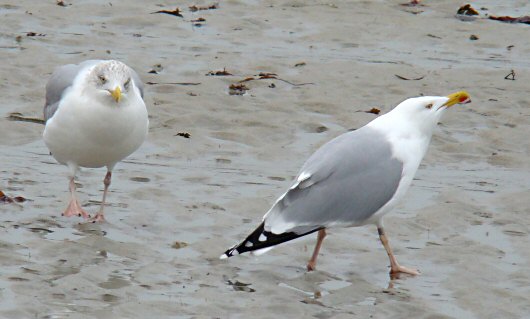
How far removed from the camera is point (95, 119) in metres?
7.48

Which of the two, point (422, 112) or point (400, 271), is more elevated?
point (422, 112)

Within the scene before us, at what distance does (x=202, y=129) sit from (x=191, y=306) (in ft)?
12.2

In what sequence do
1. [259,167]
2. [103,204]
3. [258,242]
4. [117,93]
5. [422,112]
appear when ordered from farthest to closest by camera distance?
1. [259,167]
2. [103,204]
3. [117,93]
4. [422,112]
5. [258,242]

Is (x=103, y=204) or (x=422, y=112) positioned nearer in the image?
(x=422, y=112)

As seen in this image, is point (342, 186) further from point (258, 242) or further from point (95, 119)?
point (95, 119)

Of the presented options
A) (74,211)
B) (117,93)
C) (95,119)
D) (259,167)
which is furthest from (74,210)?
(259,167)

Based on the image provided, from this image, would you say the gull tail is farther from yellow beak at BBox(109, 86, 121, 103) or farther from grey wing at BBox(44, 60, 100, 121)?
grey wing at BBox(44, 60, 100, 121)

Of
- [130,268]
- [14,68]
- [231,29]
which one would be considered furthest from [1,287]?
[231,29]

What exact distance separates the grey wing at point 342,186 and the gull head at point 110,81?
4.30ft

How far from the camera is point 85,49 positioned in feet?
38.6

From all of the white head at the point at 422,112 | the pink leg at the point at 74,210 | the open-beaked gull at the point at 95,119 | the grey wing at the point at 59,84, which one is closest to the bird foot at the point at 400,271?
the white head at the point at 422,112

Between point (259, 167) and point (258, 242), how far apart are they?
7.70 ft

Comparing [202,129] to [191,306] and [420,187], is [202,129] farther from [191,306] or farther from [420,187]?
[191,306]

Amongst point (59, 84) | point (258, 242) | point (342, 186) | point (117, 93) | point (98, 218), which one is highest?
point (117, 93)
